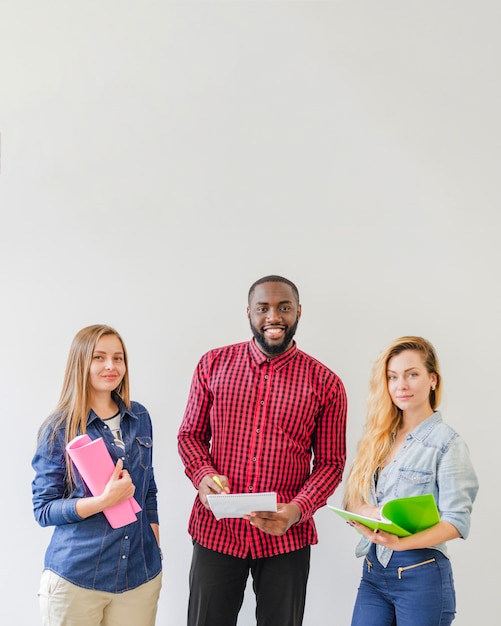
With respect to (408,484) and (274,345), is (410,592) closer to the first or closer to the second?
(408,484)

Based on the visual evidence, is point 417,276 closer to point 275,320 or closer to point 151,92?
point 275,320

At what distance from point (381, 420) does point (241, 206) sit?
51.9 inches

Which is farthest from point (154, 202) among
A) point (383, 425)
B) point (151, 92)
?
point (383, 425)

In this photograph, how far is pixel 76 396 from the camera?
2.34m

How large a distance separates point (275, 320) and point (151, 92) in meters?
1.50

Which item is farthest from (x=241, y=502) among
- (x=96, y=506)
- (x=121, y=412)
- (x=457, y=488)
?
(x=457, y=488)

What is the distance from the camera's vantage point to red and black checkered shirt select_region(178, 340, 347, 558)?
240 centimetres

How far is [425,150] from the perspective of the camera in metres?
3.08

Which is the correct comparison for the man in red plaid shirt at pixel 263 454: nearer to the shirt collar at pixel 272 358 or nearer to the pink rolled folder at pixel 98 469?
the shirt collar at pixel 272 358

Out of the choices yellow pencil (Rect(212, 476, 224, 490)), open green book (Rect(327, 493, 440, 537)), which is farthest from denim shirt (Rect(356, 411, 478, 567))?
yellow pencil (Rect(212, 476, 224, 490))

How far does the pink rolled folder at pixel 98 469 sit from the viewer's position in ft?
7.03

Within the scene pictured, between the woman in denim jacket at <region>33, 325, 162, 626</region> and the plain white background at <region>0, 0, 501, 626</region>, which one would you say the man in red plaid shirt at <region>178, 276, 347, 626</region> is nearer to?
the woman in denim jacket at <region>33, 325, 162, 626</region>

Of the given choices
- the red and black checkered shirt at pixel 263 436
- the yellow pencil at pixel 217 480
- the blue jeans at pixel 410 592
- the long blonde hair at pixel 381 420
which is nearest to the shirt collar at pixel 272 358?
the red and black checkered shirt at pixel 263 436

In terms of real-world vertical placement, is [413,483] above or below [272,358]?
below
